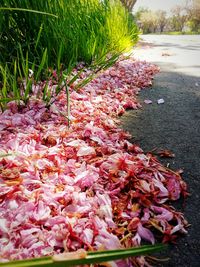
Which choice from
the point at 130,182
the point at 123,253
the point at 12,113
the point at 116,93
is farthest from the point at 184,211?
the point at 116,93

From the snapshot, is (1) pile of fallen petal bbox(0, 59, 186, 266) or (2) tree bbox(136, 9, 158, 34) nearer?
(1) pile of fallen petal bbox(0, 59, 186, 266)

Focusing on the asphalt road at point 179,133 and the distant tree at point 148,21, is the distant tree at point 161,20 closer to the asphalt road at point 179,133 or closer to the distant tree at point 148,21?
the distant tree at point 148,21

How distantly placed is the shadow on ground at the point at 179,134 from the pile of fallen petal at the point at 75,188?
71mm

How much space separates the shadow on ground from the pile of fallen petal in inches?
2.8

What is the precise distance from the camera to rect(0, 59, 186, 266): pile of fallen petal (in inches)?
43.3

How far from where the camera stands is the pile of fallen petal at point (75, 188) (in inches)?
43.3

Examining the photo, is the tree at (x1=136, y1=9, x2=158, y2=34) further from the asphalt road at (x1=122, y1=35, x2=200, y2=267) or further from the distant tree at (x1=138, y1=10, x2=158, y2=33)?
the asphalt road at (x1=122, y1=35, x2=200, y2=267)

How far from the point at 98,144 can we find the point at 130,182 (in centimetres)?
42

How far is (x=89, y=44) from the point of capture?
116 inches

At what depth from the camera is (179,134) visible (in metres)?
2.19

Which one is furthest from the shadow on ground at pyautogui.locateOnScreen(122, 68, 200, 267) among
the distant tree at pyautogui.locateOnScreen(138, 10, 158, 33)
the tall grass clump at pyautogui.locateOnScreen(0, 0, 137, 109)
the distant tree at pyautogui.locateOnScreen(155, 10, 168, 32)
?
the distant tree at pyautogui.locateOnScreen(155, 10, 168, 32)

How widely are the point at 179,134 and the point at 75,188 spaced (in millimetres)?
1124

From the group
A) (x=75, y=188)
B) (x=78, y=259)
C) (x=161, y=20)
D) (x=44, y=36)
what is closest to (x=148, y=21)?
(x=161, y=20)

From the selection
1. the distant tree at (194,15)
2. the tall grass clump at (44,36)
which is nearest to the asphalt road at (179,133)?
the tall grass clump at (44,36)
